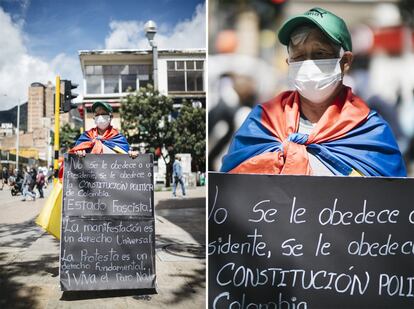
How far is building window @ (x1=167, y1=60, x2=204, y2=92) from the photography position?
34781 millimetres

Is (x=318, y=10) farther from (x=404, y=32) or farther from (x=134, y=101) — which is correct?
(x=134, y=101)

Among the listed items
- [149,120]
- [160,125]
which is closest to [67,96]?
[149,120]

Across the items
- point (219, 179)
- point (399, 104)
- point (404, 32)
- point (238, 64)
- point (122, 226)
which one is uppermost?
point (404, 32)

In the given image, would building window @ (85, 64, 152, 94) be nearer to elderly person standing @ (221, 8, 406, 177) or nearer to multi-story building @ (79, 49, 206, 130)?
multi-story building @ (79, 49, 206, 130)

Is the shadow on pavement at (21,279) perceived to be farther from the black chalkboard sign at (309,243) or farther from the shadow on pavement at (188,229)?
the black chalkboard sign at (309,243)

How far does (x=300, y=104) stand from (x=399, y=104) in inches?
24.3

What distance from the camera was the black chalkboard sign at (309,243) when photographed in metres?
2.80

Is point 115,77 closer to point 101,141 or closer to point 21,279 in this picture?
point 101,141

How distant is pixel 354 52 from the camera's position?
110 inches

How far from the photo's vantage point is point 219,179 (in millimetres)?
2830

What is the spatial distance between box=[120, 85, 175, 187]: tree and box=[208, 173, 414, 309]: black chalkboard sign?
886 inches

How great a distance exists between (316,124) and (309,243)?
2.49ft

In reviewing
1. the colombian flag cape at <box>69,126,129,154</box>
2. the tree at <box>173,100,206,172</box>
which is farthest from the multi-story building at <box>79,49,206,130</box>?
the colombian flag cape at <box>69,126,129,154</box>

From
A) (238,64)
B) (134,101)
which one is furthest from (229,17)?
(134,101)
